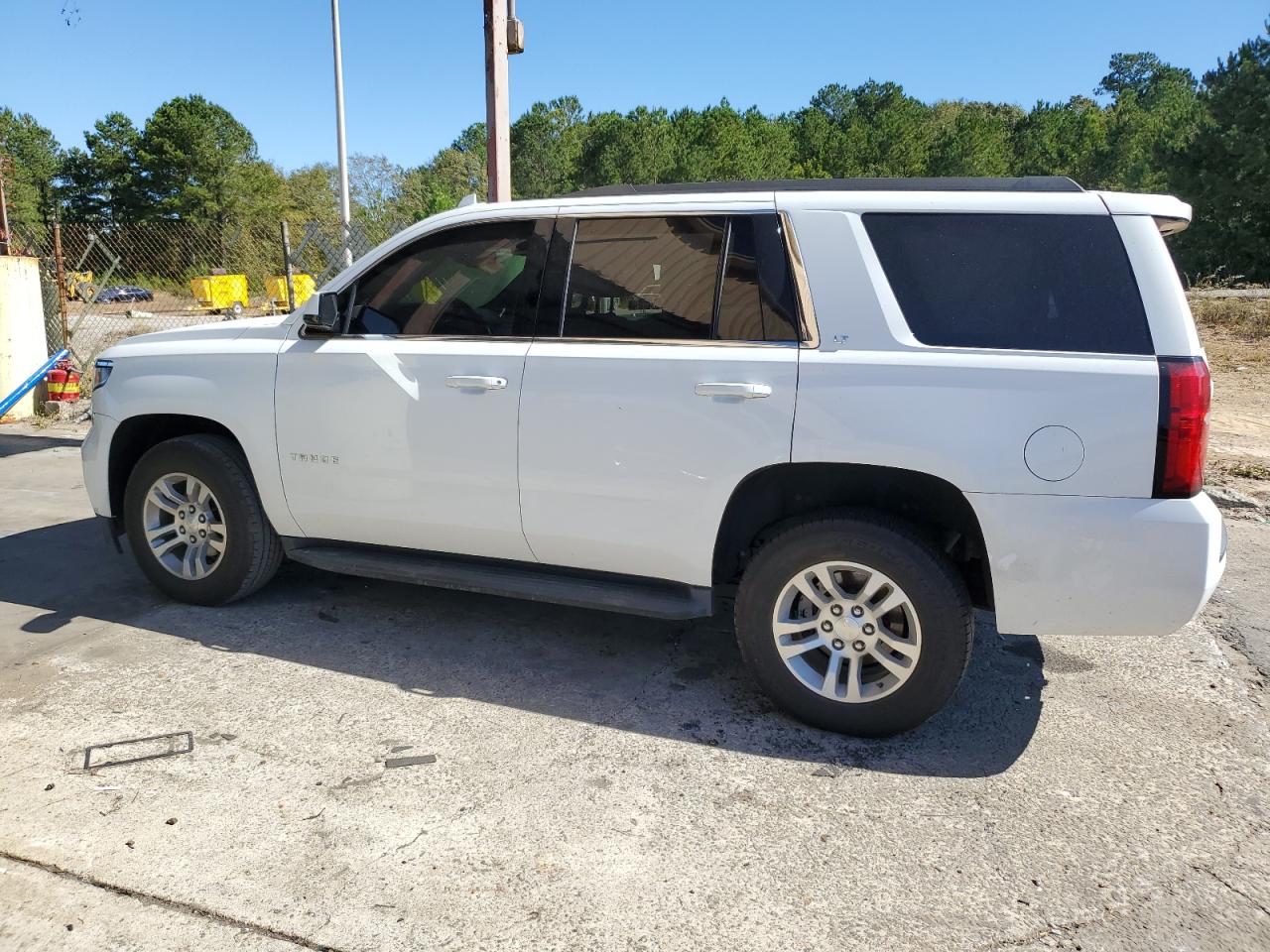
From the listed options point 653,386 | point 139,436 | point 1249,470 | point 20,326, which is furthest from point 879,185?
point 20,326

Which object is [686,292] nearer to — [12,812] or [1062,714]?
[1062,714]

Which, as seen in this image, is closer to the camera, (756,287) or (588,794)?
(588,794)

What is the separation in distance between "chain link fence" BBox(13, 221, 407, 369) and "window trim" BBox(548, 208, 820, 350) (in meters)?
7.20

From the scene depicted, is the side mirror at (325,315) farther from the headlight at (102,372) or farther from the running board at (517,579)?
the headlight at (102,372)

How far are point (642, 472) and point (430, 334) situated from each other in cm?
123

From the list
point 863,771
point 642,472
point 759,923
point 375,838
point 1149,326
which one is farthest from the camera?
point 642,472

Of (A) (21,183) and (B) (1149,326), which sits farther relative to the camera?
(A) (21,183)

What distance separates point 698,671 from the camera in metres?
3.99

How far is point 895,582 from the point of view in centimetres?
322

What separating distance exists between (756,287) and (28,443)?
876cm

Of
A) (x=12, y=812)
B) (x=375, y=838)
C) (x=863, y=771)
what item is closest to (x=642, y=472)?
(x=863, y=771)

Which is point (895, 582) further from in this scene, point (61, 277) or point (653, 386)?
point (61, 277)

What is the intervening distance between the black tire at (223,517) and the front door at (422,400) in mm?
298

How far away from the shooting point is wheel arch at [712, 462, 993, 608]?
129 inches
